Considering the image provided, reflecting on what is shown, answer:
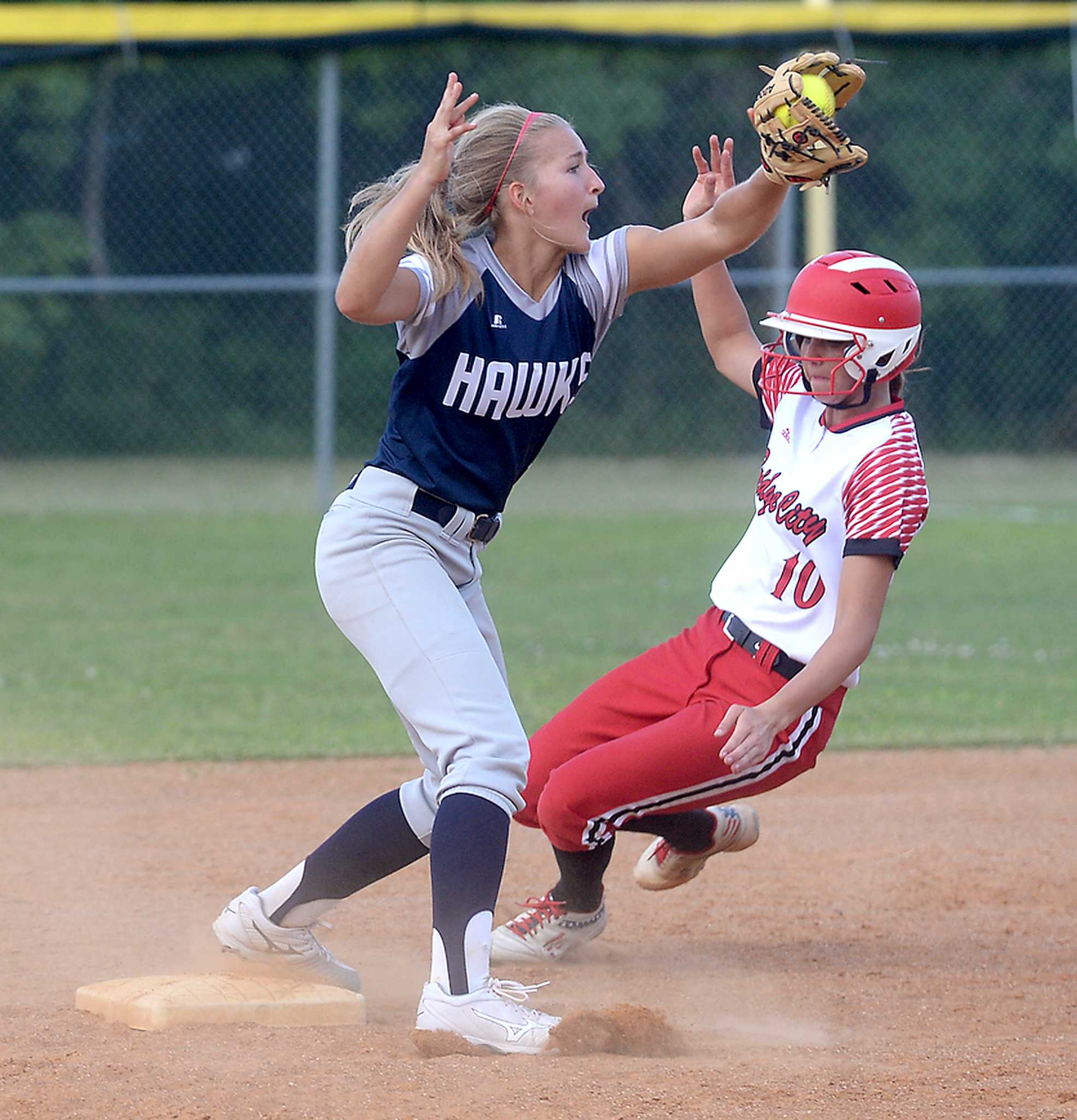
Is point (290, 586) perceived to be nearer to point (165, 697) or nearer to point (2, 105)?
point (165, 697)

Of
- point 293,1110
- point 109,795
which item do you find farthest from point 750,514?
point 293,1110

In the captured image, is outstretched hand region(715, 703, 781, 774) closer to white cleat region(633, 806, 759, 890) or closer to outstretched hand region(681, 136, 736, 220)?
white cleat region(633, 806, 759, 890)

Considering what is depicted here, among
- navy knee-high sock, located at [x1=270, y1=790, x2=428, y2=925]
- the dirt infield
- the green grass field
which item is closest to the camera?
the dirt infield

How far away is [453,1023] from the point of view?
2.81 meters

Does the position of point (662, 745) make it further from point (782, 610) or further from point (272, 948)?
point (272, 948)

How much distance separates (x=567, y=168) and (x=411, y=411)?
1.82 ft

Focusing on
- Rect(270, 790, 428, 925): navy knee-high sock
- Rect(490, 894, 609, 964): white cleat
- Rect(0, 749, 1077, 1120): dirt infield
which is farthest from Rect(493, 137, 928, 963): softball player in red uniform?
Rect(0, 749, 1077, 1120): dirt infield

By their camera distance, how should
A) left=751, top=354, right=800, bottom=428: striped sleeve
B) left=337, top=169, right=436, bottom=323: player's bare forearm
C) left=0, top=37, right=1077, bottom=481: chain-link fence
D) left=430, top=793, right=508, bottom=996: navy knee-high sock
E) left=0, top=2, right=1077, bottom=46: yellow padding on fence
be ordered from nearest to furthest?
1. left=337, top=169, right=436, bottom=323: player's bare forearm
2. left=430, top=793, right=508, bottom=996: navy knee-high sock
3. left=751, top=354, right=800, bottom=428: striped sleeve
4. left=0, top=2, right=1077, bottom=46: yellow padding on fence
5. left=0, top=37, right=1077, bottom=481: chain-link fence

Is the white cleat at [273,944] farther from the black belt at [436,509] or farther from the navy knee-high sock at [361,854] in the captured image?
the black belt at [436,509]

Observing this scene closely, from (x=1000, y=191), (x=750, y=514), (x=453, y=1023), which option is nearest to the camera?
(x=453, y=1023)

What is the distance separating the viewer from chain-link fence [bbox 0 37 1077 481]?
1838cm

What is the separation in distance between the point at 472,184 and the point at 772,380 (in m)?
0.78

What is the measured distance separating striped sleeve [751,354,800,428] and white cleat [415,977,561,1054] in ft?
4.42

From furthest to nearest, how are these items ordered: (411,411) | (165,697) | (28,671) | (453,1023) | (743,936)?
(28,671), (165,697), (743,936), (411,411), (453,1023)
